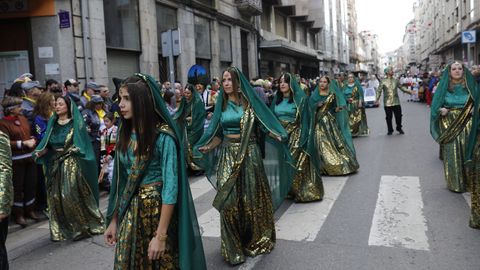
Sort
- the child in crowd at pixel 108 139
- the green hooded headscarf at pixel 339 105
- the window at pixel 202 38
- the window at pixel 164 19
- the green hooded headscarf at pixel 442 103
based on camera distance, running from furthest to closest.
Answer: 1. the window at pixel 202 38
2. the window at pixel 164 19
3. the green hooded headscarf at pixel 339 105
4. the child in crowd at pixel 108 139
5. the green hooded headscarf at pixel 442 103

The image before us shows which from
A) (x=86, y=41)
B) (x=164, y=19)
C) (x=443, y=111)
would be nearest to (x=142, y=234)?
(x=443, y=111)

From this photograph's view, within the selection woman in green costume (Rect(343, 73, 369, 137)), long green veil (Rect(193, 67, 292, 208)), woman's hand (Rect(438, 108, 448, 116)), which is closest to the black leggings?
woman in green costume (Rect(343, 73, 369, 137))

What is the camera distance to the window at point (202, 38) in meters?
19.6

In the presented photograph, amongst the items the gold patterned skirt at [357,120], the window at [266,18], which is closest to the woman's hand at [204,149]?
the gold patterned skirt at [357,120]

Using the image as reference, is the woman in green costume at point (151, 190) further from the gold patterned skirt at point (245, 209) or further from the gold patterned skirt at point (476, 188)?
→ the gold patterned skirt at point (476, 188)

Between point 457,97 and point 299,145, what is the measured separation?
2.39m

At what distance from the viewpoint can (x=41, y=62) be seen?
11.6 m

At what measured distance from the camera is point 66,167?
19.6ft

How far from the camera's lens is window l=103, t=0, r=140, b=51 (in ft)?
44.6

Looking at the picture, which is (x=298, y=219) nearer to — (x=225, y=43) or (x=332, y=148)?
(x=332, y=148)

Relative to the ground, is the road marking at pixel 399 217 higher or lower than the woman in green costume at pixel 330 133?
lower

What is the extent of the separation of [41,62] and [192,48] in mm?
7780

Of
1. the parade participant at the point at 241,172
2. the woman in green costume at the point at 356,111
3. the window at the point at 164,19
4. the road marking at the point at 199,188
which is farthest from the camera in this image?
the window at the point at 164,19

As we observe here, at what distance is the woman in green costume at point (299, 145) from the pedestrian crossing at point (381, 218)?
7.5 inches
